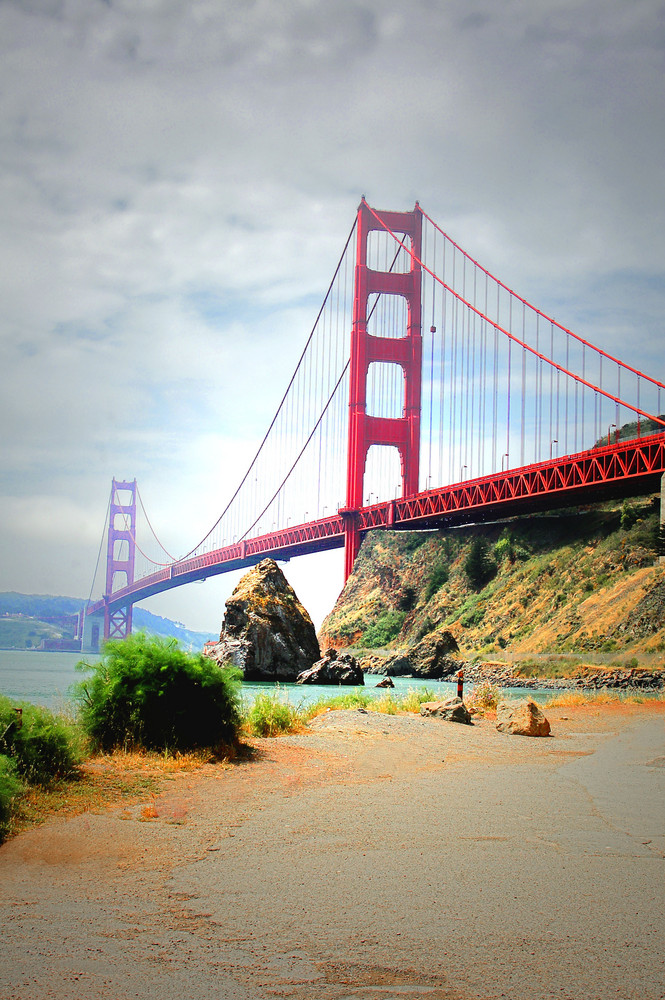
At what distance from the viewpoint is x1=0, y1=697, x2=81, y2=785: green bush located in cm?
715

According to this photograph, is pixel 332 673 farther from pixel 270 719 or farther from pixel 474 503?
pixel 474 503

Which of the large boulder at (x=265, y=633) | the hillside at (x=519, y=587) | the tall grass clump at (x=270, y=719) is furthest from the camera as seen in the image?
the hillside at (x=519, y=587)

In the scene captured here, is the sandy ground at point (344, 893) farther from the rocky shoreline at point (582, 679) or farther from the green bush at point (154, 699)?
the rocky shoreline at point (582, 679)

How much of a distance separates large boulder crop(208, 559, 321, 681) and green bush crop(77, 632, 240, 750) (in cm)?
2236

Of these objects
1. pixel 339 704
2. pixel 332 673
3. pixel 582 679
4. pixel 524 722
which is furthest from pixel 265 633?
pixel 524 722

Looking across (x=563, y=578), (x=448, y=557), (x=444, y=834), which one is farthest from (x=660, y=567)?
(x=444, y=834)

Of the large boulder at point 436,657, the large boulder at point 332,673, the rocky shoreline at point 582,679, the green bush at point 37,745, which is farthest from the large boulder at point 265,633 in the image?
the green bush at point 37,745

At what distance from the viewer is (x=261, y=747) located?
1060 centimetres

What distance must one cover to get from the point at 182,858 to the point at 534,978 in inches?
104

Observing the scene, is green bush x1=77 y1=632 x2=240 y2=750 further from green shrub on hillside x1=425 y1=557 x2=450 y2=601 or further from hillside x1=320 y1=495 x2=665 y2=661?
green shrub on hillside x1=425 y1=557 x2=450 y2=601

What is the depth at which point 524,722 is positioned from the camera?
13.7 metres

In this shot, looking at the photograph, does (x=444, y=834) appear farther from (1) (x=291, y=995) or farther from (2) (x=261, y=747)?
(2) (x=261, y=747)

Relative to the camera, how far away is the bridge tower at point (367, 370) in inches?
2331

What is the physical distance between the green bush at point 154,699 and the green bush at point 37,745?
140cm
